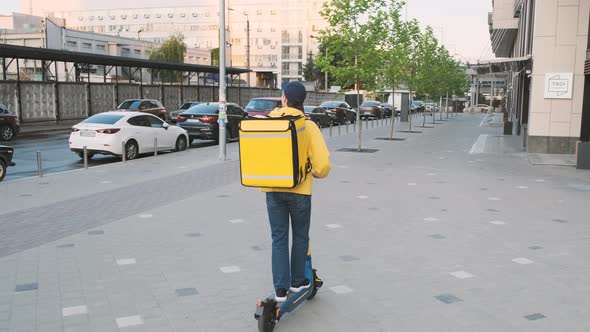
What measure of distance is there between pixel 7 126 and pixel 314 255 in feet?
64.6

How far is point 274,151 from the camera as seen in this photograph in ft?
13.4

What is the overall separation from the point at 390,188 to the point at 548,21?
1029cm

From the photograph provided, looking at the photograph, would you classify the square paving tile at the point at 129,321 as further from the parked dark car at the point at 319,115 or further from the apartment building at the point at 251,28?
the apartment building at the point at 251,28

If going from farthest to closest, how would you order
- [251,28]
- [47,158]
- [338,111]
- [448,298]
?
[251,28], [338,111], [47,158], [448,298]

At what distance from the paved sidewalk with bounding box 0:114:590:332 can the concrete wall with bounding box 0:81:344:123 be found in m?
20.3

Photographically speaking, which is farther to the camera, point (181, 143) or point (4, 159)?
point (181, 143)

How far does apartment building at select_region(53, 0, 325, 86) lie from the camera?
110688mm

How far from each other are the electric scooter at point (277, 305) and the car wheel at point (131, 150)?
12173 mm

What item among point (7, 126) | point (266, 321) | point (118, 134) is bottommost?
point (266, 321)

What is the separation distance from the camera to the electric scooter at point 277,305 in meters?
4.14

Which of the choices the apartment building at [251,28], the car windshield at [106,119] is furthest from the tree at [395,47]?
the apartment building at [251,28]

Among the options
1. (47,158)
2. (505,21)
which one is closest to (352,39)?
(47,158)

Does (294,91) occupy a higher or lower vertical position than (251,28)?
lower

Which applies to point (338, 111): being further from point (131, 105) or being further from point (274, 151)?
point (274, 151)
